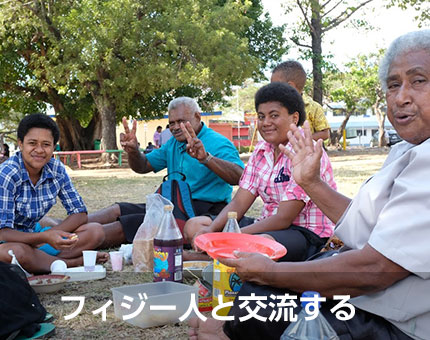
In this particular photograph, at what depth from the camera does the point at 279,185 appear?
337 cm

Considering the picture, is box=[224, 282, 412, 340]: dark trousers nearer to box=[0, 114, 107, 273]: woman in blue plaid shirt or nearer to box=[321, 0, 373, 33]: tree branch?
box=[0, 114, 107, 273]: woman in blue plaid shirt

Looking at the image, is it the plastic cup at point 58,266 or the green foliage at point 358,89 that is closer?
the plastic cup at point 58,266

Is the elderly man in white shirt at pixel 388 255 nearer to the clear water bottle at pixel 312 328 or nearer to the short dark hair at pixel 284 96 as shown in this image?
the clear water bottle at pixel 312 328

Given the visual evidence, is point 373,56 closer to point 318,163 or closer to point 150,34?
point 150,34

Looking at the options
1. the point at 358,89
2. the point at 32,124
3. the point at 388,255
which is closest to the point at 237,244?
the point at 388,255

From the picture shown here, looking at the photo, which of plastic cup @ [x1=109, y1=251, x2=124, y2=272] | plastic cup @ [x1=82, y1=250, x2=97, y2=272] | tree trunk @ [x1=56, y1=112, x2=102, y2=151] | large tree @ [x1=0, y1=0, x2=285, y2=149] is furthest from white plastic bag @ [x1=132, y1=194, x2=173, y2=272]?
tree trunk @ [x1=56, y1=112, x2=102, y2=151]

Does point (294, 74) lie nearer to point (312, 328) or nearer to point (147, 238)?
point (147, 238)

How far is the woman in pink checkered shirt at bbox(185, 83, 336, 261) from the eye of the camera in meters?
3.14

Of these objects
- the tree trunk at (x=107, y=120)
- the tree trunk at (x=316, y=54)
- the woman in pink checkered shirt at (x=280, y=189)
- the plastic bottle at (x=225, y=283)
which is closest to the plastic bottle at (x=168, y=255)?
the plastic bottle at (x=225, y=283)

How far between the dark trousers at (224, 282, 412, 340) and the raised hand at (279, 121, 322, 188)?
0.58 meters

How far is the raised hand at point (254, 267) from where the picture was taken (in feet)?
6.34

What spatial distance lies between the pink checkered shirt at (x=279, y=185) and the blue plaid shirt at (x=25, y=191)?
1.48 m

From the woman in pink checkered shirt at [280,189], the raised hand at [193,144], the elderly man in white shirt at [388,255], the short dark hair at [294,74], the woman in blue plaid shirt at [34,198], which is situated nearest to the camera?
the elderly man in white shirt at [388,255]

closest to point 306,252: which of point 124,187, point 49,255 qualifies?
point 49,255
